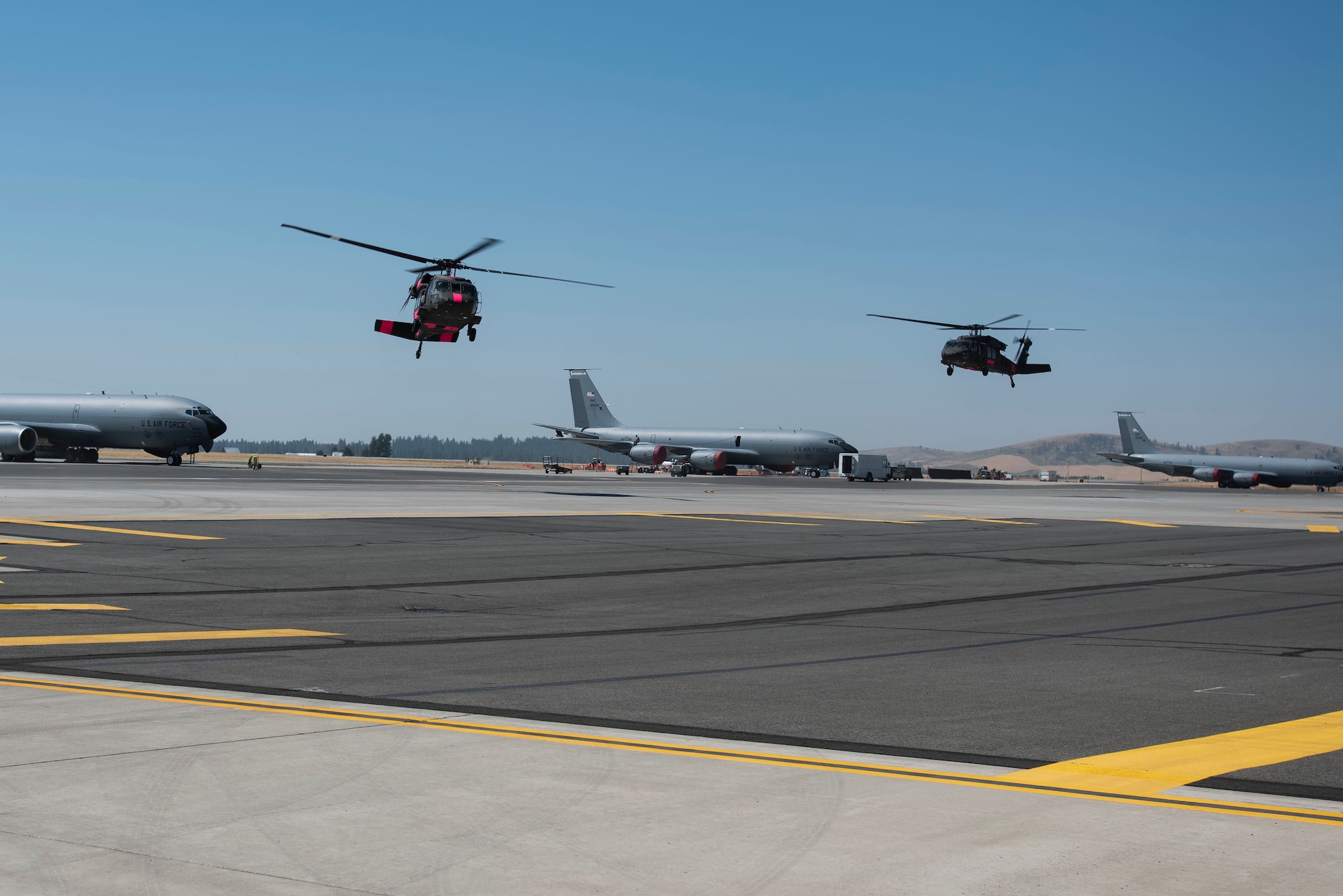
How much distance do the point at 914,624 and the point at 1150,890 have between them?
33.2 ft

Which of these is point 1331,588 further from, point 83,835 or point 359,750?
point 83,835

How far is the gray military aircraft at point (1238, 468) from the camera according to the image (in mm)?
123688

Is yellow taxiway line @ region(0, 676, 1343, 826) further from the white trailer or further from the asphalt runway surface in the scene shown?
the white trailer

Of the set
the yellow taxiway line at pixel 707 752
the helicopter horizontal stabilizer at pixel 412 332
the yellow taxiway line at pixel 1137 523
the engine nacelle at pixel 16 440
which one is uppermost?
the helicopter horizontal stabilizer at pixel 412 332

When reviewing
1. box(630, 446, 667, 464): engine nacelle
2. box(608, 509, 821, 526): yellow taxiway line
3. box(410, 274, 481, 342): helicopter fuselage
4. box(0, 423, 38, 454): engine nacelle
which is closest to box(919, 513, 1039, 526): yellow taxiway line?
box(608, 509, 821, 526): yellow taxiway line

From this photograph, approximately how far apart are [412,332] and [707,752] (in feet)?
159

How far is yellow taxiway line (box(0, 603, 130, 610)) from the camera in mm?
14438

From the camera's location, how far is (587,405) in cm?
12300

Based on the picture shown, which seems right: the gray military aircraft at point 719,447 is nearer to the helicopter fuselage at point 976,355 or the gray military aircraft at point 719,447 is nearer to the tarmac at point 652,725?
the helicopter fuselage at point 976,355

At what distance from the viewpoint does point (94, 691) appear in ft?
30.9

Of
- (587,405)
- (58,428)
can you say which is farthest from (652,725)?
(587,405)

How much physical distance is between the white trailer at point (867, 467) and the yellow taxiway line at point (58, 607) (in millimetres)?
88222

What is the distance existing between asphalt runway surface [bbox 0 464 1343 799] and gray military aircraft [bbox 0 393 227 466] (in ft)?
171

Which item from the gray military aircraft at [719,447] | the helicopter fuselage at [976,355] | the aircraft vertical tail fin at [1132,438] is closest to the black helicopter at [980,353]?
the helicopter fuselage at [976,355]
